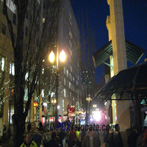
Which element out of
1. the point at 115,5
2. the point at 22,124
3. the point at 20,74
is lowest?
the point at 22,124

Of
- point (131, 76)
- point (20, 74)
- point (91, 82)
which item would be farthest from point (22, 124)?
point (91, 82)

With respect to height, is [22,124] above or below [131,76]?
below

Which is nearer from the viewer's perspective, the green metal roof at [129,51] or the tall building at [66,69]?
the green metal roof at [129,51]

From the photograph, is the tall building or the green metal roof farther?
the tall building

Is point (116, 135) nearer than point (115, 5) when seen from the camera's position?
Yes

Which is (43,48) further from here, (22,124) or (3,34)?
(3,34)

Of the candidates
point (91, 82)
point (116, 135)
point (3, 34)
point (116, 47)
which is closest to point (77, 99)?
point (91, 82)

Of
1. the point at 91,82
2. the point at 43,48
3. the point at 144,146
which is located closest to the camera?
the point at 144,146

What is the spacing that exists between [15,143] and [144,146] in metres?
4.61

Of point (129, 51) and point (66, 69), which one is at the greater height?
point (66, 69)

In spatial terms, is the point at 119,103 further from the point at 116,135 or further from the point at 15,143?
the point at 15,143

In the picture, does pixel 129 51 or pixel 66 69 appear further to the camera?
pixel 66 69

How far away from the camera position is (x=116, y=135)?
33.8ft

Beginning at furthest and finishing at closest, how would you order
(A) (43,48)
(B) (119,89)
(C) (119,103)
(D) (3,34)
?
(D) (3,34), (C) (119,103), (A) (43,48), (B) (119,89)
